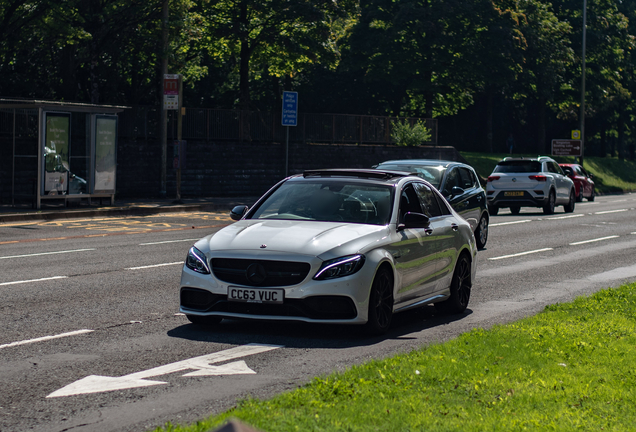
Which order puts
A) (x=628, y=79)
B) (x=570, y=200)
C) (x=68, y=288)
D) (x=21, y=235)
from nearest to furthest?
(x=68, y=288) < (x=21, y=235) < (x=570, y=200) < (x=628, y=79)

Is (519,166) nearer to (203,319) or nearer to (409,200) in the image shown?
(409,200)

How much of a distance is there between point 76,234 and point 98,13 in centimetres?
1323

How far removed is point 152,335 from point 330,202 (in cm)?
221

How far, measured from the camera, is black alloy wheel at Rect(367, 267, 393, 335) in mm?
8055

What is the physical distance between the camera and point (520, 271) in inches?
550

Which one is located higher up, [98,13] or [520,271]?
[98,13]

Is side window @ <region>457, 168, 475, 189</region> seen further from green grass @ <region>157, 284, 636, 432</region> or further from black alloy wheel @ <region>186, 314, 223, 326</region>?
green grass @ <region>157, 284, 636, 432</region>

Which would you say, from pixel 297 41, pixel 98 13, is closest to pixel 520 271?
pixel 98 13

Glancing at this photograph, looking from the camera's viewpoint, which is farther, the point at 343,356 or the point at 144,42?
the point at 144,42

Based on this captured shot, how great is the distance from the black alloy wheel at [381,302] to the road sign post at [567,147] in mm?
48777

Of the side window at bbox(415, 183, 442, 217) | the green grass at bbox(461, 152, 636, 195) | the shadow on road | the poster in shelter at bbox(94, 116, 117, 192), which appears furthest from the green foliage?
the shadow on road

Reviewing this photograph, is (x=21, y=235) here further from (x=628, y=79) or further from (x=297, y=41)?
(x=628, y=79)

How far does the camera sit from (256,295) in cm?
784

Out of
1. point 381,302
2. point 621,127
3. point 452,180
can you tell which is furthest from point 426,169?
point 621,127
